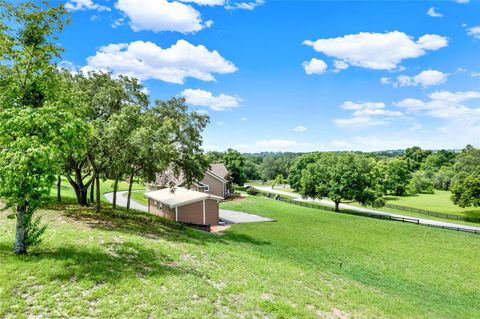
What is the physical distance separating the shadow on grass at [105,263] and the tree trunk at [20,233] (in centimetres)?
23

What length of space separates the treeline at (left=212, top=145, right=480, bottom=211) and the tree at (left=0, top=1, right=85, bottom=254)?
13863mm

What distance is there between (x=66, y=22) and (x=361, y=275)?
717 inches

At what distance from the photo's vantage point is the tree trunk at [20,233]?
8992 mm

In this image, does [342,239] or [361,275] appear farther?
[342,239]

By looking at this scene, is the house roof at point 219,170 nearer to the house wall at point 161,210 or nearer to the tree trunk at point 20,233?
the house wall at point 161,210

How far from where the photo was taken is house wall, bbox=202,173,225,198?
4447 cm

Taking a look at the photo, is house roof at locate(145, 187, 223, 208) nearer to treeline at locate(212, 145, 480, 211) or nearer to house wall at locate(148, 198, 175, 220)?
house wall at locate(148, 198, 175, 220)

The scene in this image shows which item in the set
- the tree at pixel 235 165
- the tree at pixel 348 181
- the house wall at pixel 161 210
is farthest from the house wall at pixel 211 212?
the tree at pixel 235 165

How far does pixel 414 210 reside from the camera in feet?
166

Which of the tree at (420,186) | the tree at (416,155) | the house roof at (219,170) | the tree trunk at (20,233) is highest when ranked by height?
the tree at (416,155)

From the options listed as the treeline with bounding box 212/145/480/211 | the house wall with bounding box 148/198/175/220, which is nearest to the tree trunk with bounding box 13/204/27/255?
the treeline with bounding box 212/145/480/211

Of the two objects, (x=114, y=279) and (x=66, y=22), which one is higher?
(x=66, y=22)

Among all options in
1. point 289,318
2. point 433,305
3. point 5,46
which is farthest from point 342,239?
point 5,46

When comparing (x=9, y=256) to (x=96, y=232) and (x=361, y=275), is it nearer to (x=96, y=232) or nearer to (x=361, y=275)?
(x=96, y=232)
